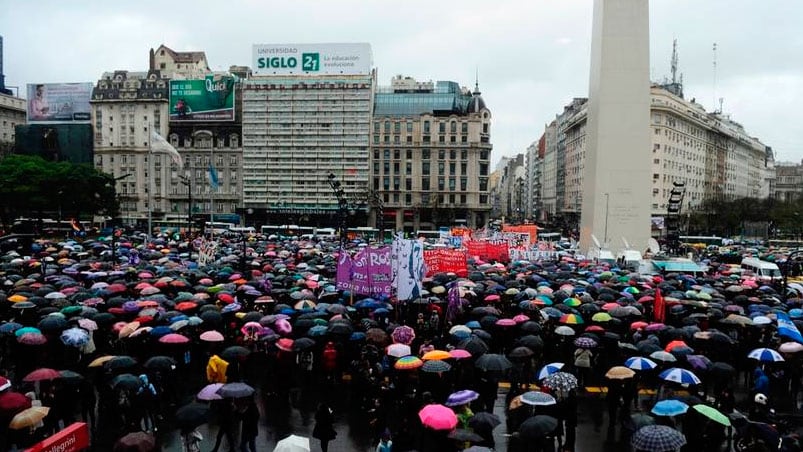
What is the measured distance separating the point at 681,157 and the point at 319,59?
50.1 meters

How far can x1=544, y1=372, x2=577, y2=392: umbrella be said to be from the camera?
10961 millimetres

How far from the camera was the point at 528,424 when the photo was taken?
937cm

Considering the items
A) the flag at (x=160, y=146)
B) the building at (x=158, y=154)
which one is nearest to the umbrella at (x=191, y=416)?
the flag at (x=160, y=146)

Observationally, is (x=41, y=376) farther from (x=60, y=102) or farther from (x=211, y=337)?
(x=60, y=102)

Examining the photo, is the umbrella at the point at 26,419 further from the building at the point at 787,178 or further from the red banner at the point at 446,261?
the building at the point at 787,178

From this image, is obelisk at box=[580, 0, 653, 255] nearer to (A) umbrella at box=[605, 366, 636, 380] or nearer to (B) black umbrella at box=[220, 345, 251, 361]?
(A) umbrella at box=[605, 366, 636, 380]

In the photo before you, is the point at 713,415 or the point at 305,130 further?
the point at 305,130

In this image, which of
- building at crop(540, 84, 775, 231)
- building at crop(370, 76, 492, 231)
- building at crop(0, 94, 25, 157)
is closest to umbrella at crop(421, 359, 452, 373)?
building at crop(540, 84, 775, 231)

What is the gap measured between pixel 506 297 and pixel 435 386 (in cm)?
897

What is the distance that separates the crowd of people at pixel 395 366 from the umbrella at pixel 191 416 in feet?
0.11

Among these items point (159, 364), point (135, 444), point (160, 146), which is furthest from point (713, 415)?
point (160, 146)

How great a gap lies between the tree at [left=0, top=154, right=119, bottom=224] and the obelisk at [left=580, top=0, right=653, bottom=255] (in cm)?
4758

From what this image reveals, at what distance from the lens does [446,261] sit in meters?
24.2

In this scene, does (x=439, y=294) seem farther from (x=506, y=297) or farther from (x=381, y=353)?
(x=381, y=353)
